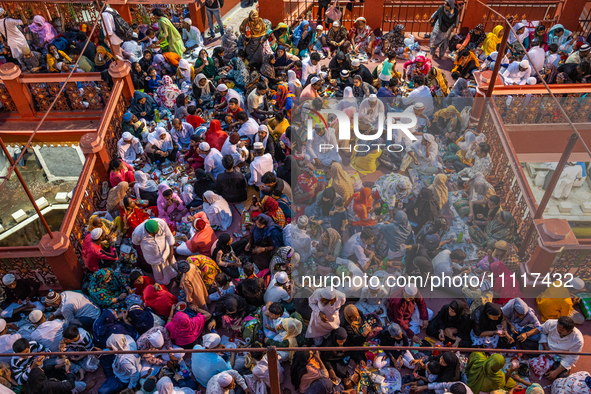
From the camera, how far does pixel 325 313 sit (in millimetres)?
6062

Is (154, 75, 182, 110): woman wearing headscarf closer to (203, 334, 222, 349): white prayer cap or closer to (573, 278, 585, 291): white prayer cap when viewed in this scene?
(203, 334, 222, 349): white prayer cap

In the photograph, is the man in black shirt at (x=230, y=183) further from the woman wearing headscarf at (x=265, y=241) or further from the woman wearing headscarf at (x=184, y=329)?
the woman wearing headscarf at (x=184, y=329)

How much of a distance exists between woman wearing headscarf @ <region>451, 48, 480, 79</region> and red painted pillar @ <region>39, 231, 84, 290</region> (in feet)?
29.1

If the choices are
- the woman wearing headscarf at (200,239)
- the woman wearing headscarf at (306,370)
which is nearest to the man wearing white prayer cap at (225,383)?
the woman wearing headscarf at (306,370)

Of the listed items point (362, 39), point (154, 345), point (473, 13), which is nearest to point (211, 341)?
point (154, 345)

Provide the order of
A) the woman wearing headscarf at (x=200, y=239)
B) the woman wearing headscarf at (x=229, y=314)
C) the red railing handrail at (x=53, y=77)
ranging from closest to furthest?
the woman wearing headscarf at (x=229, y=314) → the woman wearing headscarf at (x=200, y=239) → the red railing handrail at (x=53, y=77)

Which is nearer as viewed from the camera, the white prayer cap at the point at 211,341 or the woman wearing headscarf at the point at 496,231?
the white prayer cap at the point at 211,341

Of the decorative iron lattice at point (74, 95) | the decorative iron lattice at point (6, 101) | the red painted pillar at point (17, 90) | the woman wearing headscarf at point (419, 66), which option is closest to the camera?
the red painted pillar at point (17, 90)

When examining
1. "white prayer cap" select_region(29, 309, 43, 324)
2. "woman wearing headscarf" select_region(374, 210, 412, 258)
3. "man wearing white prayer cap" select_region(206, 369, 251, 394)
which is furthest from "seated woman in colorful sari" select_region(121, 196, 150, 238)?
"woman wearing headscarf" select_region(374, 210, 412, 258)

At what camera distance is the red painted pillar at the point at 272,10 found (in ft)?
40.4

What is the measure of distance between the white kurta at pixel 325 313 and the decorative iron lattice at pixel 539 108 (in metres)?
5.45

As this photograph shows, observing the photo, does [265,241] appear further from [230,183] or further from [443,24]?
[443,24]

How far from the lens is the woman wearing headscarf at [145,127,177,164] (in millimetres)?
8938

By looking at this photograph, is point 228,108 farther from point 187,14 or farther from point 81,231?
point 187,14
